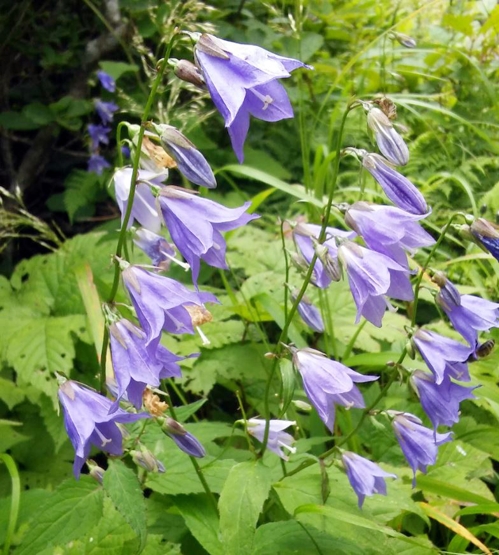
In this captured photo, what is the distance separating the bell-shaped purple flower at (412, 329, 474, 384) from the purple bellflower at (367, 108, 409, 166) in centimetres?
45

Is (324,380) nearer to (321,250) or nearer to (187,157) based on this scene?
(321,250)

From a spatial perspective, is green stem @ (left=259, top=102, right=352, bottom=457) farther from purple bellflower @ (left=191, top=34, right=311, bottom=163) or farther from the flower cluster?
the flower cluster

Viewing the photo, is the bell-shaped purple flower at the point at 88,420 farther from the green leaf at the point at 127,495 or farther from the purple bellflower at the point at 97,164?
the purple bellflower at the point at 97,164

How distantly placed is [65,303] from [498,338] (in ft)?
5.96

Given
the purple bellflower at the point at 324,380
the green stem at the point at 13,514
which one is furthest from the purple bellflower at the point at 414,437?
the green stem at the point at 13,514

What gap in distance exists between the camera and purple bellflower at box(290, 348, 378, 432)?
4.80 feet

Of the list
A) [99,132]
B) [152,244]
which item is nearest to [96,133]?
[99,132]

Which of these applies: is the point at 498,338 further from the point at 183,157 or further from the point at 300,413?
the point at 183,157

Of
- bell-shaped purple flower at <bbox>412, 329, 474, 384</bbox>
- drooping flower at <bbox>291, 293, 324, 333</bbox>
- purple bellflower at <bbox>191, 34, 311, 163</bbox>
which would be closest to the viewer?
purple bellflower at <bbox>191, 34, 311, 163</bbox>

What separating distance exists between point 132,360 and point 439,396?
0.81 metres

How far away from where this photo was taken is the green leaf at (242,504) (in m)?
1.39

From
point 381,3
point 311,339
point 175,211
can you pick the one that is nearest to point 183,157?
point 175,211

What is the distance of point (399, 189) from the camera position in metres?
1.41

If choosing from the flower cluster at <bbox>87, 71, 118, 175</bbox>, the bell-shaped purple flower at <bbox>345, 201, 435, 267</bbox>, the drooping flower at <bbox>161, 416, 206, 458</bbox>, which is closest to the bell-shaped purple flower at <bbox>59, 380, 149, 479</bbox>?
the drooping flower at <bbox>161, 416, 206, 458</bbox>
